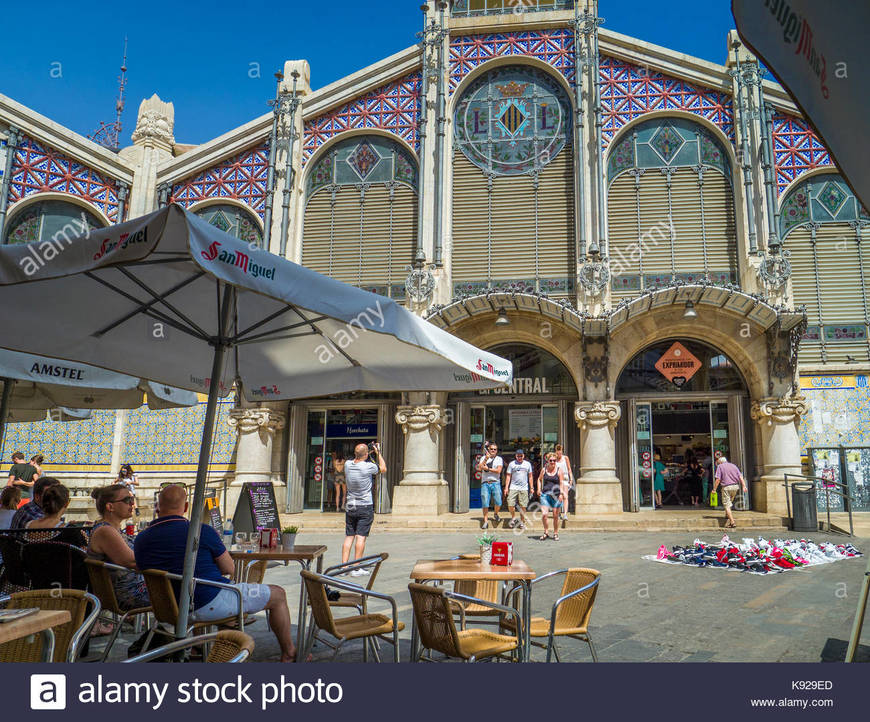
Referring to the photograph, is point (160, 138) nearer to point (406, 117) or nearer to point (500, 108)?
point (406, 117)

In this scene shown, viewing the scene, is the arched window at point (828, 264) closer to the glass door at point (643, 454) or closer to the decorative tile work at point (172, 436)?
the glass door at point (643, 454)

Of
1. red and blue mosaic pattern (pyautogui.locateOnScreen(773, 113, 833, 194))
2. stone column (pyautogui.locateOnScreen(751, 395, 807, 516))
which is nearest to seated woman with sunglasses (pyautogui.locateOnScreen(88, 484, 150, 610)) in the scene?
stone column (pyautogui.locateOnScreen(751, 395, 807, 516))

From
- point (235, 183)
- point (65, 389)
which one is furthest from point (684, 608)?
point (235, 183)

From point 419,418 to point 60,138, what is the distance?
1365cm

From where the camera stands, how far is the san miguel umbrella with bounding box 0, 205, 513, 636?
3.75m

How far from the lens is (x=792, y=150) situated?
1748 centimetres

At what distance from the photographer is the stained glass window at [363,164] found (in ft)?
63.5

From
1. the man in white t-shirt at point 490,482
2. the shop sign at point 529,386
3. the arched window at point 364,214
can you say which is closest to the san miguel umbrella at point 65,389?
the man in white t-shirt at point 490,482

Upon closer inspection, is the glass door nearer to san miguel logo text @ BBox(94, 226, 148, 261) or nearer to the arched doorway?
the arched doorway

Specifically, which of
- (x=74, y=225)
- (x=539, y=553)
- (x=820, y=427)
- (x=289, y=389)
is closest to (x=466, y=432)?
(x=539, y=553)

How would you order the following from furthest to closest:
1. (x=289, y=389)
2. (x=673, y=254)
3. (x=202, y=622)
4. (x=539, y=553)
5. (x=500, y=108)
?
(x=500, y=108), (x=673, y=254), (x=539, y=553), (x=289, y=389), (x=202, y=622)

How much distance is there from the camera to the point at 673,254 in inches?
691

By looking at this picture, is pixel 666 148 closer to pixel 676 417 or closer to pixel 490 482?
pixel 676 417

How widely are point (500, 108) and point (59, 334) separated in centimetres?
1639
